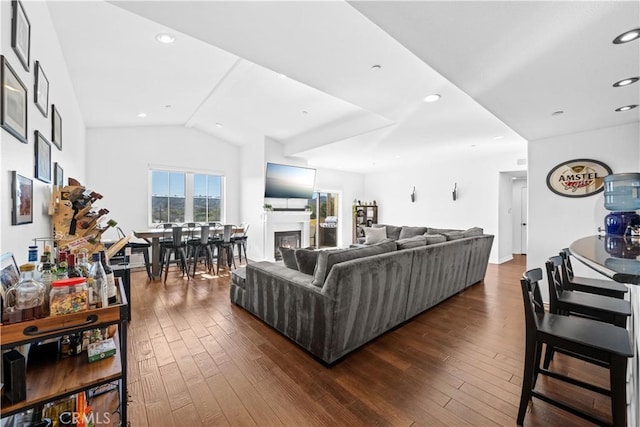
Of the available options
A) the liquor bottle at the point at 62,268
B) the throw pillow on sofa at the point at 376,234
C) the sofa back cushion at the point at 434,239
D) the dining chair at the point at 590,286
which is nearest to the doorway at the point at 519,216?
the throw pillow on sofa at the point at 376,234

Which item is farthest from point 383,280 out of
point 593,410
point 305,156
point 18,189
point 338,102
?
point 305,156

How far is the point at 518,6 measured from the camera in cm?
137

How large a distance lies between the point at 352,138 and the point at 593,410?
4482 millimetres

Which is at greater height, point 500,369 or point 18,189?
point 18,189

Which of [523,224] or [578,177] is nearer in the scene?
[578,177]

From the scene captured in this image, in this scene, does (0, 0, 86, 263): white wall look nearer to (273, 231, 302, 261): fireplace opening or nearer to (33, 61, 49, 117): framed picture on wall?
(33, 61, 49, 117): framed picture on wall

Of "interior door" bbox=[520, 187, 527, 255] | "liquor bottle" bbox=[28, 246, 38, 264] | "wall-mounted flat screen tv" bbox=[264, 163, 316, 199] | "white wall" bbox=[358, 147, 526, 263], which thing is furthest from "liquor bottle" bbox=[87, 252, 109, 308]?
"interior door" bbox=[520, 187, 527, 255]

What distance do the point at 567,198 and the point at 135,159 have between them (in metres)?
7.52

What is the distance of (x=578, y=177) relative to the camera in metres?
3.43

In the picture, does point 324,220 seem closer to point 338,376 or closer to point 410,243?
point 410,243

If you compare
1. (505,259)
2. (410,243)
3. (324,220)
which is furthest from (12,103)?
(505,259)

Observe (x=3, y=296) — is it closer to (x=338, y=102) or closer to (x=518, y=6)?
(x=518, y=6)

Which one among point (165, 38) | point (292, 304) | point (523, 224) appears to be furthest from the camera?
point (523, 224)

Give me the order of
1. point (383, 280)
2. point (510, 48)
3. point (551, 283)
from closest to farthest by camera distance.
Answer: point (510, 48) < point (551, 283) < point (383, 280)
